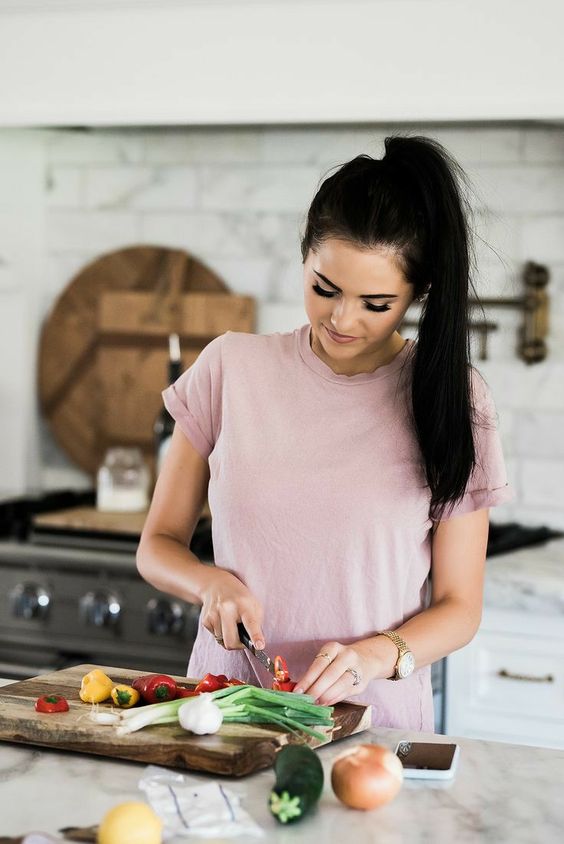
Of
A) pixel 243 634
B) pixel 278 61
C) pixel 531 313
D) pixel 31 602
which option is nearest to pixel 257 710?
pixel 243 634

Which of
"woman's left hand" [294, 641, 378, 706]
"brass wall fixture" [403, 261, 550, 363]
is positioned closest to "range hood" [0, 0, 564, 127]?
"brass wall fixture" [403, 261, 550, 363]

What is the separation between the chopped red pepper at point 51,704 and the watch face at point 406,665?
44 cm

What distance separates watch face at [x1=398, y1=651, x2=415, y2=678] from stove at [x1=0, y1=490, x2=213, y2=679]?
1.10 m

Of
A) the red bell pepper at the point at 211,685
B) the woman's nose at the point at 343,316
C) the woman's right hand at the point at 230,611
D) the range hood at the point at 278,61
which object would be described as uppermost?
the range hood at the point at 278,61

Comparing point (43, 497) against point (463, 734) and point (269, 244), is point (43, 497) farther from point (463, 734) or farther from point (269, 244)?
point (463, 734)

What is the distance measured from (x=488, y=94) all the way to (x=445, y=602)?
127 centimetres

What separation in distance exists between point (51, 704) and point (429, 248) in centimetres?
78

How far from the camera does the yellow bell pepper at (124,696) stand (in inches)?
55.8

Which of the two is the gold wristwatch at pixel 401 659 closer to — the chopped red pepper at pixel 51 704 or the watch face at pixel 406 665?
the watch face at pixel 406 665

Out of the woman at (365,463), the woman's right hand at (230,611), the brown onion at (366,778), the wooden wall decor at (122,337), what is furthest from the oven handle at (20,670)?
the brown onion at (366,778)

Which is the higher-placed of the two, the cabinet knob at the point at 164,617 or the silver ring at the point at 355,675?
the silver ring at the point at 355,675

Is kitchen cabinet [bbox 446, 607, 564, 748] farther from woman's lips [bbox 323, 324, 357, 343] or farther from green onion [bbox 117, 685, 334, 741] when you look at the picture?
green onion [bbox 117, 685, 334, 741]

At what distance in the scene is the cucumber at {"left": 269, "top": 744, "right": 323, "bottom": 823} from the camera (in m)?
1.12

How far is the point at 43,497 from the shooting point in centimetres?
311
